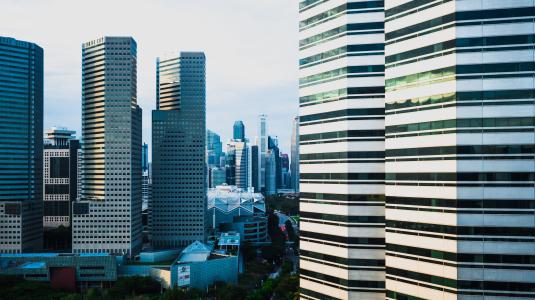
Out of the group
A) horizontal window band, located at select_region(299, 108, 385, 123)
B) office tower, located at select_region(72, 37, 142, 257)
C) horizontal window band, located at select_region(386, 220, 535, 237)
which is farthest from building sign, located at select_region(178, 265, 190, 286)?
horizontal window band, located at select_region(386, 220, 535, 237)

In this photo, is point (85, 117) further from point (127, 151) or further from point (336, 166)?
point (336, 166)

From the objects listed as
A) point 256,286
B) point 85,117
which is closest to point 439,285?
point 256,286

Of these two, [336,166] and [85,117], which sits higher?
Result: [85,117]

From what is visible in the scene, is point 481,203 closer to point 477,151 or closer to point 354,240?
point 477,151

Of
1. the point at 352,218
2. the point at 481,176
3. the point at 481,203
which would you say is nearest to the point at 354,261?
the point at 352,218

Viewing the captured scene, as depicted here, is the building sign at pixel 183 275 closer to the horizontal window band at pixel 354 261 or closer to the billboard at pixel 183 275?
the billboard at pixel 183 275

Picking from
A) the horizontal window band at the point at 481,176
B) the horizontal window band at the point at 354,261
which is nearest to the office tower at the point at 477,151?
the horizontal window band at the point at 481,176
